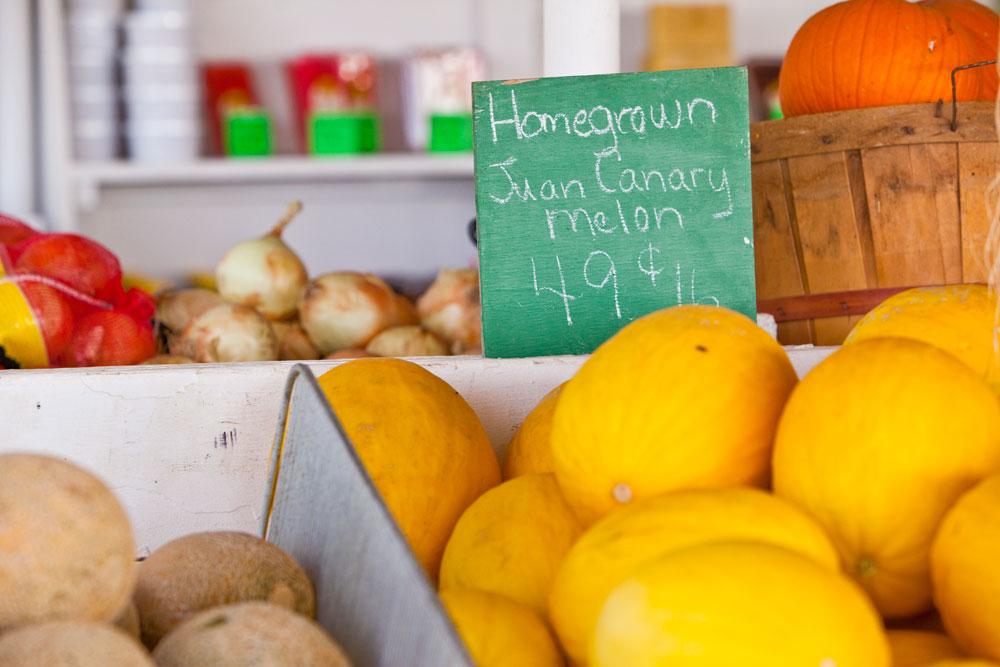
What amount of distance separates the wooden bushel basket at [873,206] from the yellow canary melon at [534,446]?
0.55 metres

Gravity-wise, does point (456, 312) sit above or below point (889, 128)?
below

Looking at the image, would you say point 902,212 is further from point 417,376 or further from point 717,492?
point 717,492

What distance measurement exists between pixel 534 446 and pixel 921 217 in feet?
2.27

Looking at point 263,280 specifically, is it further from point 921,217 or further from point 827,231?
point 921,217

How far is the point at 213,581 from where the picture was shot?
68 centimetres

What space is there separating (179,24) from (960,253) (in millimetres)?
2674

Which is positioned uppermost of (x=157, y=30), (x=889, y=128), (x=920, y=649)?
(x=157, y=30)

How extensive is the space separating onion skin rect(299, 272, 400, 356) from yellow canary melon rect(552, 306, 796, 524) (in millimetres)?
923

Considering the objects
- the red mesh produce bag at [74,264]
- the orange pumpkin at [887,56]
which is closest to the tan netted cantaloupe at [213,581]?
the red mesh produce bag at [74,264]

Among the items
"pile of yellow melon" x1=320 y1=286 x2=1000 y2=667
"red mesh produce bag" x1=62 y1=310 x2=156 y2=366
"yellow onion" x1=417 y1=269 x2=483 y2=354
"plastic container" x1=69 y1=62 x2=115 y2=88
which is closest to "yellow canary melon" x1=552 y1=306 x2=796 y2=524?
→ "pile of yellow melon" x1=320 y1=286 x2=1000 y2=667

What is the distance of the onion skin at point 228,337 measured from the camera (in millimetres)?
1521

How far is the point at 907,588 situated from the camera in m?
0.64

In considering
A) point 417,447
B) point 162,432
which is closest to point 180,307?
point 162,432

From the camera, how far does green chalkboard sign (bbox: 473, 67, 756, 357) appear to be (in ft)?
3.83
